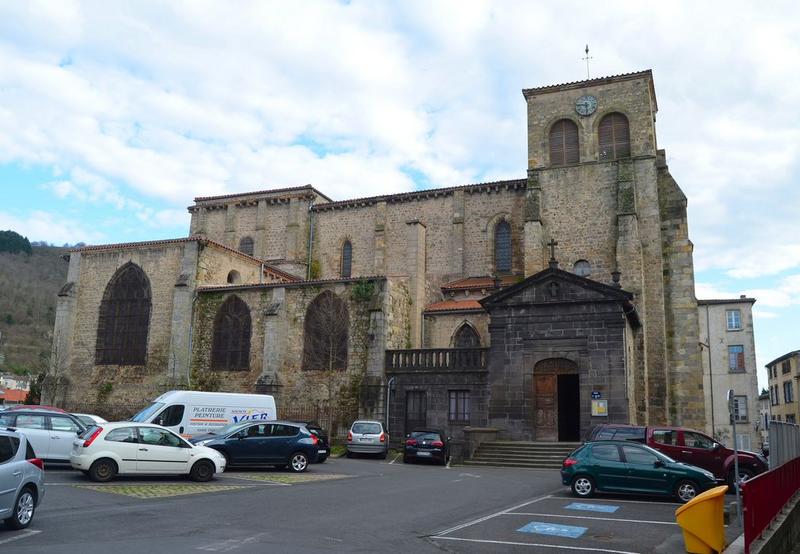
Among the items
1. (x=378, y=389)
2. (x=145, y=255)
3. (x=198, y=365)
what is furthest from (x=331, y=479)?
(x=145, y=255)

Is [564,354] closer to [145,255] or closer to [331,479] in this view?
[331,479]

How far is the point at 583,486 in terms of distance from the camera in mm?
14742

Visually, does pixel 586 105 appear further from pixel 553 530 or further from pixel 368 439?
pixel 553 530

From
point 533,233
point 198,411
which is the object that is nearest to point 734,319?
point 533,233

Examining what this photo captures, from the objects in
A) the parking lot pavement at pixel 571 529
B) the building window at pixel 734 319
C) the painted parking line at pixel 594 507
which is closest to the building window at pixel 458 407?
the parking lot pavement at pixel 571 529

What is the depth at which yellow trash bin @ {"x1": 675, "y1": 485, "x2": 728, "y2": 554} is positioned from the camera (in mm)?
8297

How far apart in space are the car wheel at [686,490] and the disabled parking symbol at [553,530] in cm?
455

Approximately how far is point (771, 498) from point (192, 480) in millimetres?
11705

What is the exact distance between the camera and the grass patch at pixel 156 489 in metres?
12.9

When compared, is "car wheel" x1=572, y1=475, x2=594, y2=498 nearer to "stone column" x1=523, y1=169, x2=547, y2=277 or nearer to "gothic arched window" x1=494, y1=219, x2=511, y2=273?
"stone column" x1=523, y1=169, x2=547, y2=277

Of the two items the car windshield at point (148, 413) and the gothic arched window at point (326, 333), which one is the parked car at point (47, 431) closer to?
the car windshield at point (148, 413)

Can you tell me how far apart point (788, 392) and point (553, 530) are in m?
57.9

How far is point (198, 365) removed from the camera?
32781 millimetres

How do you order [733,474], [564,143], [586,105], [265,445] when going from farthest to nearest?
[564,143], [586,105], [265,445], [733,474]
